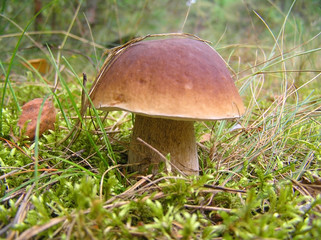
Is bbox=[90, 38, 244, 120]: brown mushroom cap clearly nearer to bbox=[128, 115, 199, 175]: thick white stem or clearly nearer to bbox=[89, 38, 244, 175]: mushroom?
bbox=[89, 38, 244, 175]: mushroom

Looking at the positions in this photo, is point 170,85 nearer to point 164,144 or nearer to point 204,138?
point 164,144

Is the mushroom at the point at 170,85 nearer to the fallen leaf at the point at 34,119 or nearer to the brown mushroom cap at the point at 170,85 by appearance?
the brown mushroom cap at the point at 170,85

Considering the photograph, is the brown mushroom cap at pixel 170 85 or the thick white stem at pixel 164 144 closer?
the brown mushroom cap at pixel 170 85

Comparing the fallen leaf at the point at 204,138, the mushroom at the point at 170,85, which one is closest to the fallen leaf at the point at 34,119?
the mushroom at the point at 170,85

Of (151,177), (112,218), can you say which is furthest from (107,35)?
(112,218)

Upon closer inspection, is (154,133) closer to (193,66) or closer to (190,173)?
(190,173)
